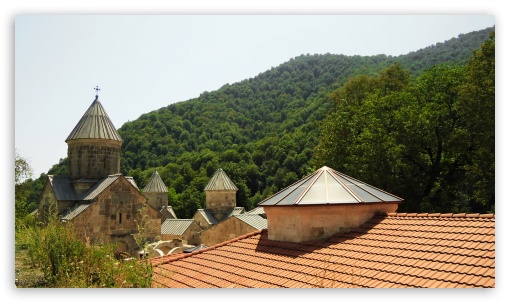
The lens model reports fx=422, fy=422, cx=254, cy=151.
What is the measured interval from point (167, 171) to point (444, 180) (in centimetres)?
4436

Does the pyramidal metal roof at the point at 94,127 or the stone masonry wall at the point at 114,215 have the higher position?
the pyramidal metal roof at the point at 94,127

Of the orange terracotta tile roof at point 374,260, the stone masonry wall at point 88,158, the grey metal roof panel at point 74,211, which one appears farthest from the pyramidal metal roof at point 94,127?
the orange terracotta tile roof at point 374,260

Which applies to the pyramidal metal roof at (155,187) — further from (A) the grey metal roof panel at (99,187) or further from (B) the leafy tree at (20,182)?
(B) the leafy tree at (20,182)

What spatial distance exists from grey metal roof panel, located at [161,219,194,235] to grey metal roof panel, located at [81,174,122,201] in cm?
1080

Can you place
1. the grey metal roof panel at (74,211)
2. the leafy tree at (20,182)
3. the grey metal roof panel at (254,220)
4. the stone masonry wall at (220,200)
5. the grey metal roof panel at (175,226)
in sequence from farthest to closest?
the stone masonry wall at (220,200)
the grey metal roof panel at (175,226)
the grey metal roof panel at (254,220)
the grey metal roof panel at (74,211)
the leafy tree at (20,182)

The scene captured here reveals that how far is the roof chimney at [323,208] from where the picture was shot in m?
6.75

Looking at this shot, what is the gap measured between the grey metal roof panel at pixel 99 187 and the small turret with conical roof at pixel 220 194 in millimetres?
11948

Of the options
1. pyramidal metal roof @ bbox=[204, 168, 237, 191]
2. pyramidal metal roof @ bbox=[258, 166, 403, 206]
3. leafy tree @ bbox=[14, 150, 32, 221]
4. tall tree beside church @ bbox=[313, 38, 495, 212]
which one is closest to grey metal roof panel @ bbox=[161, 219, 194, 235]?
pyramidal metal roof @ bbox=[204, 168, 237, 191]

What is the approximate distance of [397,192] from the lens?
646 inches

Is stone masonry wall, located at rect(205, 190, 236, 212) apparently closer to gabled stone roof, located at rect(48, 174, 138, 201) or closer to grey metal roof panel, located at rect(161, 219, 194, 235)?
grey metal roof panel, located at rect(161, 219, 194, 235)

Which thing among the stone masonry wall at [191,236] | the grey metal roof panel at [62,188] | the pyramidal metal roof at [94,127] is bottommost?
the stone masonry wall at [191,236]

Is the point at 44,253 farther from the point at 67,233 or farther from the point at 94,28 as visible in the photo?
the point at 94,28

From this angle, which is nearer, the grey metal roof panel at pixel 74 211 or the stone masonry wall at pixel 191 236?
the grey metal roof panel at pixel 74 211

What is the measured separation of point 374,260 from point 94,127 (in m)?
17.1
